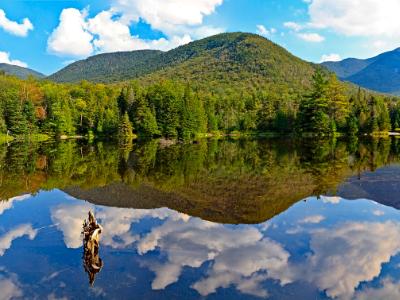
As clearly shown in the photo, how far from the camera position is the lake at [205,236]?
11.0 meters

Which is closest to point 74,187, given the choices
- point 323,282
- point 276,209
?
point 276,209

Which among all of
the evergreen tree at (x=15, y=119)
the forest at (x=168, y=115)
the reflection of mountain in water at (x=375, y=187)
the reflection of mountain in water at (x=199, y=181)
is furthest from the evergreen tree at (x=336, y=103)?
the evergreen tree at (x=15, y=119)

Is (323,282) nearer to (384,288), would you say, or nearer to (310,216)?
(384,288)

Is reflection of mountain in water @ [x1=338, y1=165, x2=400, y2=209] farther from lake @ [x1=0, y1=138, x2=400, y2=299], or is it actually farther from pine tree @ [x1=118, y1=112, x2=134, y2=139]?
pine tree @ [x1=118, y1=112, x2=134, y2=139]

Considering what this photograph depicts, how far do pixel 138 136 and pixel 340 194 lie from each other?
234 feet

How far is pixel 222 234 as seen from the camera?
15500 millimetres

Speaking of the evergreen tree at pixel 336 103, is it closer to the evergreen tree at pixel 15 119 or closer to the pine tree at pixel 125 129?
the pine tree at pixel 125 129

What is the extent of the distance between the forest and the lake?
56.2 m

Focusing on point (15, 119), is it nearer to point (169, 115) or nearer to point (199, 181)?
point (169, 115)

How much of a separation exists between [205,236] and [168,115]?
6946 centimetres

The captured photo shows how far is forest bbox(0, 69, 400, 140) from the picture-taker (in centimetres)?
8362

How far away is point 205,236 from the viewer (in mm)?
15234

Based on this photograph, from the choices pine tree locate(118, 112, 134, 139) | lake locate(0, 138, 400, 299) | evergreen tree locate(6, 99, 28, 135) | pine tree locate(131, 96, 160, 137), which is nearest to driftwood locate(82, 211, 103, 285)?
lake locate(0, 138, 400, 299)

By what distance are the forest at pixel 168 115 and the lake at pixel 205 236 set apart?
5620 cm
